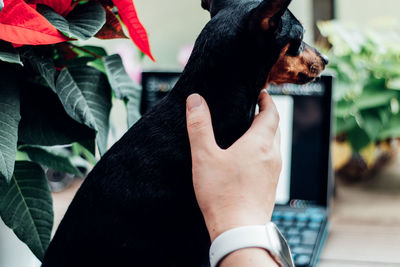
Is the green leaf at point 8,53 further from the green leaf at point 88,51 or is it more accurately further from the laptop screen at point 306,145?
the laptop screen at point 306,145

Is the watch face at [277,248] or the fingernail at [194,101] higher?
the fingernail at [194,101]

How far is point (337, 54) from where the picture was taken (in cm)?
117

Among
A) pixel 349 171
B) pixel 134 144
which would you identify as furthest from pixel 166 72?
pixel 134 144

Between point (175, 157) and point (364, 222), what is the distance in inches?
25.7

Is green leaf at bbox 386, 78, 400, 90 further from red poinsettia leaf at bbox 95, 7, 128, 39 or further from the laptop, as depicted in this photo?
red poinsettia leaf at bbox 95, 7, 128, 39

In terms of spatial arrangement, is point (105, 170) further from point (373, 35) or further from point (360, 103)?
point (373, 35)

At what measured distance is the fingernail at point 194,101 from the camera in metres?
0.39

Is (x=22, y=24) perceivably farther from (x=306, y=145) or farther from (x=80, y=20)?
(x=306, y=145)

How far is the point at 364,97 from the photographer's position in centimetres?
108

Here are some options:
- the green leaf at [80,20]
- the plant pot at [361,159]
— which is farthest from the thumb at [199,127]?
the plant pot at [361,159]

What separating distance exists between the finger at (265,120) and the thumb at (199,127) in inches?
1.7

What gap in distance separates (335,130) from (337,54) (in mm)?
204

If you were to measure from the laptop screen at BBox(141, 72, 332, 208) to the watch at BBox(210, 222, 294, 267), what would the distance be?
541 millimetres

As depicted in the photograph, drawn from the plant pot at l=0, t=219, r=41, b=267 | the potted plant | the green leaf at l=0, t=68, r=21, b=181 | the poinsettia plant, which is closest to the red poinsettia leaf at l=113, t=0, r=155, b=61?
the poinsettia plant
